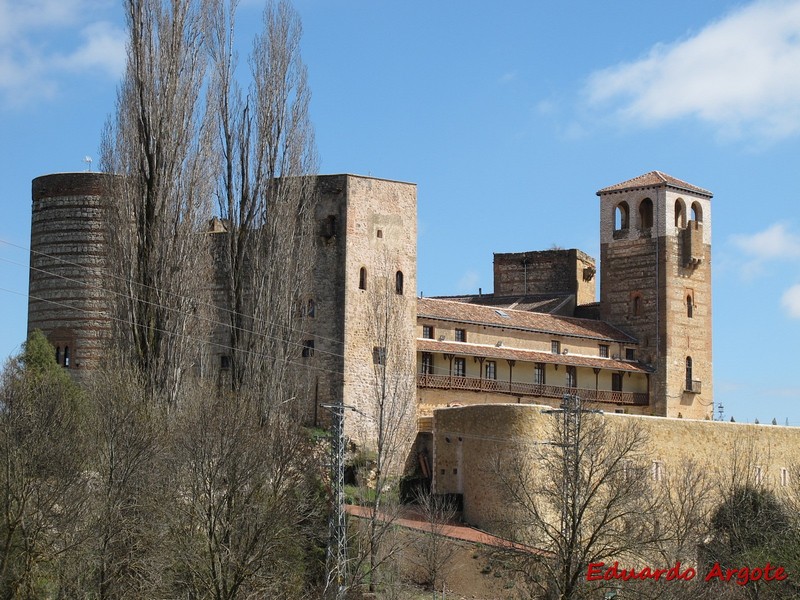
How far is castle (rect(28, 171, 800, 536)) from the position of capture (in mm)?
41562

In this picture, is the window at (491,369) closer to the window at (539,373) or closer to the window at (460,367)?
the window at (460,367)

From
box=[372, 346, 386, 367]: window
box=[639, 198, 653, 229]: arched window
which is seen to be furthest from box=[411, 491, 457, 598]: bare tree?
box=[639, 198, 653, 229]: arched window

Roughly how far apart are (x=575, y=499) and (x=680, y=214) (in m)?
25.2

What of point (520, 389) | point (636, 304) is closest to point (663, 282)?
point (636, 304)

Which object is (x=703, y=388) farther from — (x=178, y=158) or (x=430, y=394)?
(x=178, y=158)

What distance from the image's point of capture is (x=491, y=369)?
46.3 m

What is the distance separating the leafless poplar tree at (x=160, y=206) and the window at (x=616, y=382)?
20435mm

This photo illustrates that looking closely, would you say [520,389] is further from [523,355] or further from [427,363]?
[427,363]

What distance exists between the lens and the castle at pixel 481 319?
41562 millimetres

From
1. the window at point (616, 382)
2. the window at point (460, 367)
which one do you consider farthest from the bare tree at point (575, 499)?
the window at point (616, 382)

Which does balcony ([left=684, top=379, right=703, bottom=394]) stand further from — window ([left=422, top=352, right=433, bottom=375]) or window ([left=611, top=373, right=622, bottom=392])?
window ([left=422, top=352, right=433, bottom=375])

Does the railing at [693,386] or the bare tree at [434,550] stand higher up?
the railing at [693,386]

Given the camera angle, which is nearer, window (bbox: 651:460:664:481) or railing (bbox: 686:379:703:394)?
window (bbox: 651:460:664:481)

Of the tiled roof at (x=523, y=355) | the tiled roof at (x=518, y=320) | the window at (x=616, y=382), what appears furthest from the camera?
the window at (x=616, y=382)
